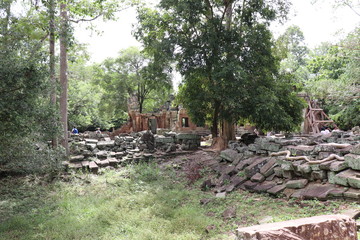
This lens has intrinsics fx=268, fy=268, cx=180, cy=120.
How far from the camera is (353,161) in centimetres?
544

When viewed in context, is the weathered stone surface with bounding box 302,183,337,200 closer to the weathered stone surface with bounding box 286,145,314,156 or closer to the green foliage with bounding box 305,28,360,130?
the weathered stone surface with bounding box 286,145,314,156

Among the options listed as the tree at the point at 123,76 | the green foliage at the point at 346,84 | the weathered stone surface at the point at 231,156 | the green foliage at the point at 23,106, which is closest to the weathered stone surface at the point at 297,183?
the weathered stone surface at the point at 231,156

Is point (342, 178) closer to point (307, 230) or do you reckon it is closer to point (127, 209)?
point (307, 230)

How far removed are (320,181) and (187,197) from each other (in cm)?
327

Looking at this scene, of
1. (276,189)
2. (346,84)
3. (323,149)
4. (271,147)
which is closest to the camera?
(276,189)

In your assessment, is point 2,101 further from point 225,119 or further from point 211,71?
point 225,119

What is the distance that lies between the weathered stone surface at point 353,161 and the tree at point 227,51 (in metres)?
4.81

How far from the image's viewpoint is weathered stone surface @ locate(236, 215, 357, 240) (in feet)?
8.63

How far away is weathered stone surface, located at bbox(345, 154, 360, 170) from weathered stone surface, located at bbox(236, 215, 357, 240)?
2.78m

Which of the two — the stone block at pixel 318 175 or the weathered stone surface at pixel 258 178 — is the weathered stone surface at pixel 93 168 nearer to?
the weathered stone surface at pixel 258 178

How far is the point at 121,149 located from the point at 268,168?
25.5 feet

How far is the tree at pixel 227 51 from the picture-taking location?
1066 cm

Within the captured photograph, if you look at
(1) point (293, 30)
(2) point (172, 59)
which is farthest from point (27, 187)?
(1) point (293, 30)

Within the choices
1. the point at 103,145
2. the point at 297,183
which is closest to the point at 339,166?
Answer: the point at 297,183
